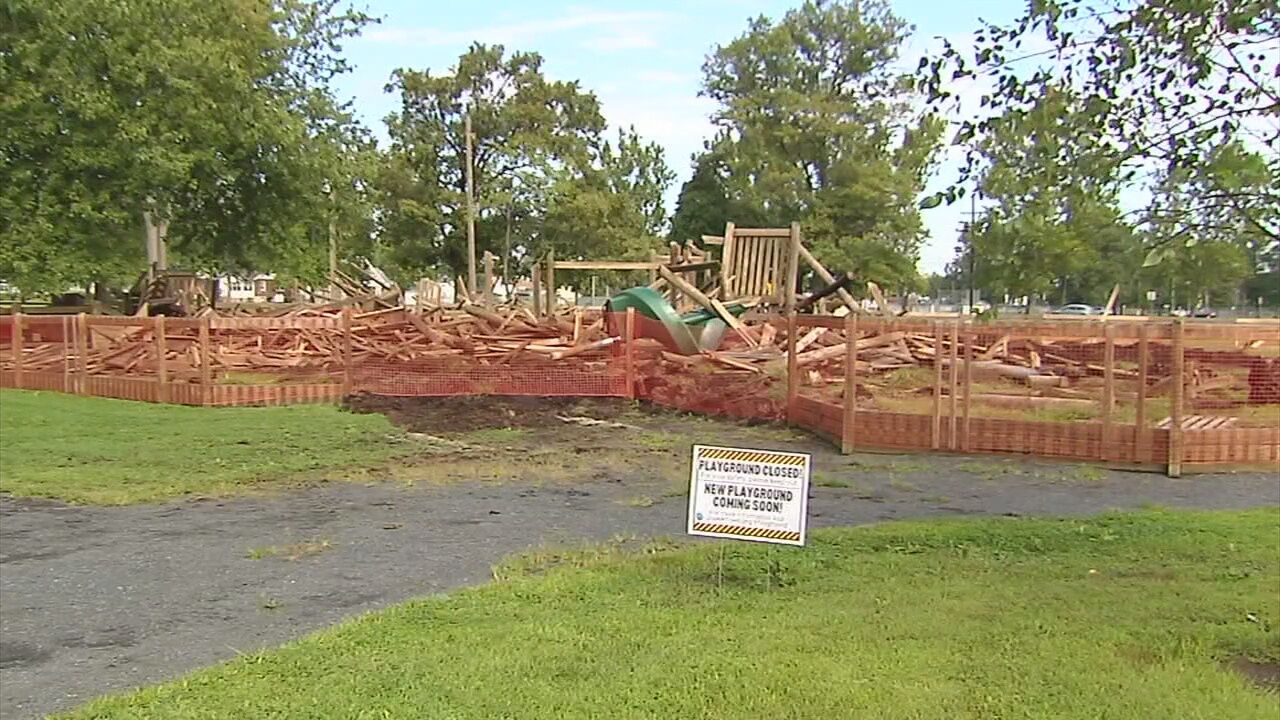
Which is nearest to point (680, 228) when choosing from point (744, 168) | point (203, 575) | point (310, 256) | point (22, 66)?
point (744, 168)

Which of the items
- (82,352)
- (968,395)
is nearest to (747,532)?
(968,395)

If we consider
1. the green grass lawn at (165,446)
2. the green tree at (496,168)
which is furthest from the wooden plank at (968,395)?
the green tree at (496,168)

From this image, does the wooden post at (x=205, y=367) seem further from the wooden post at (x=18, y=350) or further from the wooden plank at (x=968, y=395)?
the wooden plank at (x=968, y=395)

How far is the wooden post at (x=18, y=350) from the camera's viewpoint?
20.3 metres

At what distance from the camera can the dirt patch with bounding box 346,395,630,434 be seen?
1565 centimetres

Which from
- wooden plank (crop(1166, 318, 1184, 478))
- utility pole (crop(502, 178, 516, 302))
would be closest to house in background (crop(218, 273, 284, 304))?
utility pole (crop(502, 178, 516, 302))

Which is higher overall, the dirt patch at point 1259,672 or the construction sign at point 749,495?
the construction sign at point 749,495

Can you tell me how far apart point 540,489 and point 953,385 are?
5.19 metres

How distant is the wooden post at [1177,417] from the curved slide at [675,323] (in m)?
7.97

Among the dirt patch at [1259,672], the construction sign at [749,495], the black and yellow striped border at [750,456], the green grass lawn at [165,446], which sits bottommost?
the green grass lawn at [165,446]

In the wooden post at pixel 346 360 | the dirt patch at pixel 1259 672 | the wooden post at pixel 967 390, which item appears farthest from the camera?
the wooden post at pixel 346 360

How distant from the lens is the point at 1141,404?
1199cm

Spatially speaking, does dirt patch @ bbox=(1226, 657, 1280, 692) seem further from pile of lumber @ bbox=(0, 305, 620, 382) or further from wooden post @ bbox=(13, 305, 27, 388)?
wooden post @ bbox=(13, 305, 27, 388)

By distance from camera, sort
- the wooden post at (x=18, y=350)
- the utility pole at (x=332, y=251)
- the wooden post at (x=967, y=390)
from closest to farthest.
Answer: the wooden post at (x=967, y=390) → the wooden post at (x=18, y=350) → the utility pole at (x=332, y=251)
